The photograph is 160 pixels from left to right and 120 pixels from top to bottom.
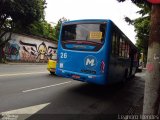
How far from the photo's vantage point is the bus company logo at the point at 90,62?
962 cm

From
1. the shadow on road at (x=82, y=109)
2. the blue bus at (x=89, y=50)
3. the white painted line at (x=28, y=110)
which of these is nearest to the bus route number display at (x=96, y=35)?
the blue bus at (x=89, y=50)

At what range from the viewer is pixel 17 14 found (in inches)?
1116

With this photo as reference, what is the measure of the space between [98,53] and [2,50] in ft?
76.8

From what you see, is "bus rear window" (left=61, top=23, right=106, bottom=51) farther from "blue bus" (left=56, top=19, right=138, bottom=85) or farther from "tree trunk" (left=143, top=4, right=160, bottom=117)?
"tree trunk" (left=143, top=4, right=160, bottom=117)

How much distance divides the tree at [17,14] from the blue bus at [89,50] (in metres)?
17.9

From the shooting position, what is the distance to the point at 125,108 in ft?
26.9

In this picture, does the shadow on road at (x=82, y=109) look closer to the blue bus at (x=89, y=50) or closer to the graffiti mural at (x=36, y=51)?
the blue bus at (x=89, y=50)

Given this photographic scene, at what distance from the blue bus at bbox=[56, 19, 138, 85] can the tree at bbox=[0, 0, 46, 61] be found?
17939 millimetres

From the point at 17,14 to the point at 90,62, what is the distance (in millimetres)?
20760

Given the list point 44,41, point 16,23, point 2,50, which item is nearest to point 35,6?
point 16,23

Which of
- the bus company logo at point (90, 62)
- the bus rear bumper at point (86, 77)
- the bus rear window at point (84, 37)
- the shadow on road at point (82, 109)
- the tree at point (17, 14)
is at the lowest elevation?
the shadow on road at point (82, 109)

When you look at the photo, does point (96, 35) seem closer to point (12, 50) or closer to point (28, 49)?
point (12, 50)

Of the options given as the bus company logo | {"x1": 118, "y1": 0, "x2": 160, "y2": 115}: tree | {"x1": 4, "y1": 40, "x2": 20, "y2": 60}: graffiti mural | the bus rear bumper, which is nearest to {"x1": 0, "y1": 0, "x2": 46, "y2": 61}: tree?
{"x1": 4, "y1": 40, "x2": 20, "y2": 60}: graffiti mural

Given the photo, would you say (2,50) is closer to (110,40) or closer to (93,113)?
(110,40)
